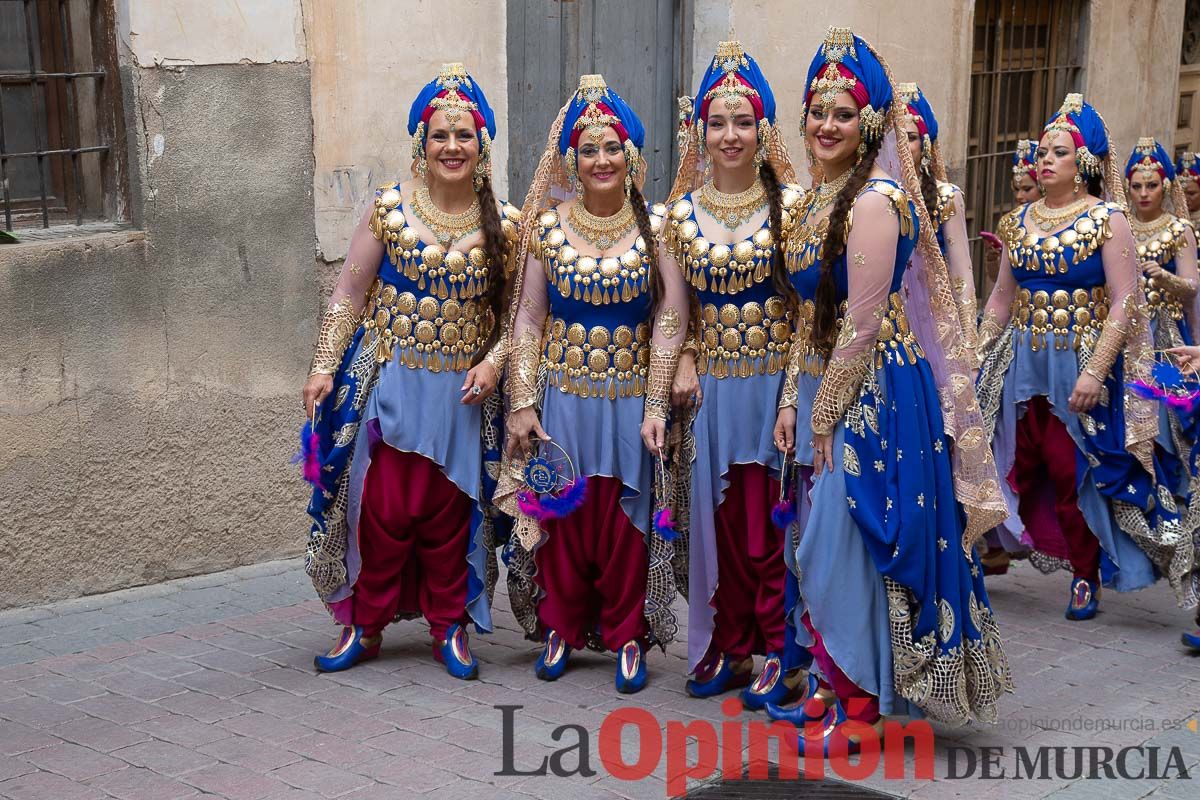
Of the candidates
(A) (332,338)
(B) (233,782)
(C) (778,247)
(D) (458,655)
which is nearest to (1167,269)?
(C) (778,247)

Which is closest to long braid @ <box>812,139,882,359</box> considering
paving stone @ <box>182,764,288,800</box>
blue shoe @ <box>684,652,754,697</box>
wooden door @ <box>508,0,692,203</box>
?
blue shoe @ <box>684,652,754,697</box>

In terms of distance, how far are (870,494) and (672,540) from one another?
0.94m

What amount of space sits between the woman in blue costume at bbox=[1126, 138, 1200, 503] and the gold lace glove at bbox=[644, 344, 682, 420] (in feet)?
7.36

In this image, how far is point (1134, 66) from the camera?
11.6 m

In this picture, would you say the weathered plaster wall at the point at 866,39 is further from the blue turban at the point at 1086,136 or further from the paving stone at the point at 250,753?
the paving stone at the point at 250,753

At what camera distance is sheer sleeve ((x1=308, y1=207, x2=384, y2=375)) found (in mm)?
5406

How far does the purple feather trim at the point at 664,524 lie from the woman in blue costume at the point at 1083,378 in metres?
1.76

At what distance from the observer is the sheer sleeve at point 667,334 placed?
5191mm

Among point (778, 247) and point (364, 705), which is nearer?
point (778, 247)

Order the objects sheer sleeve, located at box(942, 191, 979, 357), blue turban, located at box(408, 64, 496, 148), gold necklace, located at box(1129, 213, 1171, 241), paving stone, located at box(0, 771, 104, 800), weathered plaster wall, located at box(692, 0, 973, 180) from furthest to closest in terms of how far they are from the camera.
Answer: weathered plaster wall, located at box(692, 0, 973, 180) → gold necklace, located at box(1129, 213, 1171, 241) → sheer sleeve, located at box(942, 191, 979, 357) → blue turban, located at box(408, 64, 496, 148) → paving stone, located at box(0, 771, 104, 800)

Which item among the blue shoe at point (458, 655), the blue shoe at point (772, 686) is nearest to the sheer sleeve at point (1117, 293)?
the blue shoe at point (772, 686)

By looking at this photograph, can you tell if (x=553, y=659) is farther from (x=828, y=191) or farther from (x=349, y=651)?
(x=828, y=191)

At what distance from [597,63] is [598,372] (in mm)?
3219

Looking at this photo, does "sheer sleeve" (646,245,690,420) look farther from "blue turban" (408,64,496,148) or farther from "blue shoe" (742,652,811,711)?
"blue shoe" (742,652,811,711)
